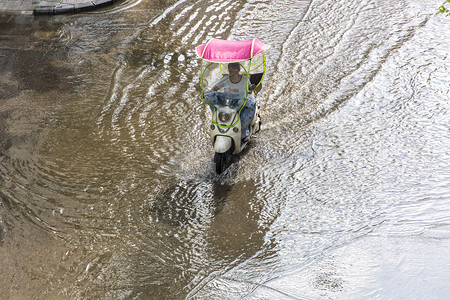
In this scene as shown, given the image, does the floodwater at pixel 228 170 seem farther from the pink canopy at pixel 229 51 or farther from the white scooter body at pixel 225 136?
the pink canopy at pixel 229 51

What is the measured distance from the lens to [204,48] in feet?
22.6

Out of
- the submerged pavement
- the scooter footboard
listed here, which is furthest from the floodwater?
the submerged pavement

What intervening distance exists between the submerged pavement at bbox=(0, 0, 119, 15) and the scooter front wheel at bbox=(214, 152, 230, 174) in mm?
7826

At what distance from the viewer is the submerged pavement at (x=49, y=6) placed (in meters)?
12.6

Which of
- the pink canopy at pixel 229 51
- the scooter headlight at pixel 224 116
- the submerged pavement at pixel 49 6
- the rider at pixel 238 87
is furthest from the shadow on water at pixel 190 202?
the submerged pavement at pixel 49 6

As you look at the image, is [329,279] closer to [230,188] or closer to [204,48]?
[230,188]

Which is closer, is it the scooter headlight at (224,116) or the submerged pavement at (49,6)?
the scooter headlight at (224,116)

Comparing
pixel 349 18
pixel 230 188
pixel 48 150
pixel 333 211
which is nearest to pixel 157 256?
pixel 230 188

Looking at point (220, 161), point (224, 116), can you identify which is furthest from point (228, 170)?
point (224, 116)

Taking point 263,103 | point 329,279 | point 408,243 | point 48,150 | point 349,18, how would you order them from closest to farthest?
point 329,279 < point 408,243 < point 48,150 < point 263,103 < point 349,18

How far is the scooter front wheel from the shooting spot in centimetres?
688

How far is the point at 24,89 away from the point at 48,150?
2.41 metres

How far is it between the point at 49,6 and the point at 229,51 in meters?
7.96

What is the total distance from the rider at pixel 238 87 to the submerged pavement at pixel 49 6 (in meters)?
7.08
